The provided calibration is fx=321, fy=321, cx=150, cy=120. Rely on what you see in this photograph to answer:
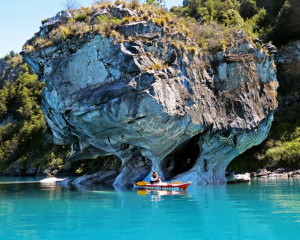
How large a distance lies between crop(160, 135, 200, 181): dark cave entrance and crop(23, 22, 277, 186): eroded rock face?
0.77 ft

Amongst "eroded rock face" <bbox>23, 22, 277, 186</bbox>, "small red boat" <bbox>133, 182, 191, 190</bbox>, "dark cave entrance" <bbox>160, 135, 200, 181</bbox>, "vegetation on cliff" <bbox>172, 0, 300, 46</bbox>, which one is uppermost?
"vegetation on cliff" <bbox>172, 0, 300, 46</bbox>

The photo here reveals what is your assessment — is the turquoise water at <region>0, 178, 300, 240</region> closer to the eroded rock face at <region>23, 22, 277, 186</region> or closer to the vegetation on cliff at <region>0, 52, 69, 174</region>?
the eroded rock face at <region>23, 22, 277, 186</region>

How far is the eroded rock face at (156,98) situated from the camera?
18.1m

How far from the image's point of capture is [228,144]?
2109 centimetres

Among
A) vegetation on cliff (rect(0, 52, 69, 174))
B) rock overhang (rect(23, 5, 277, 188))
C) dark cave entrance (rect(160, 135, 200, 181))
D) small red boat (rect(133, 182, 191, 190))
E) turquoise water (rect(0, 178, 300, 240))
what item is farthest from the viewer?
vegetation on cliff (rect(0, 52, 69, 174))

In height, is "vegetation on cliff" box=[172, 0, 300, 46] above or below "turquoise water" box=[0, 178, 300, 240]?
above

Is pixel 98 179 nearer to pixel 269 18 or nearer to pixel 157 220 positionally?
pixel 157 220

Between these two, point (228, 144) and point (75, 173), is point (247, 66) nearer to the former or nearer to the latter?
point (228, 144)

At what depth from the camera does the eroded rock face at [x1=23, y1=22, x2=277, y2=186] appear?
1814 cm

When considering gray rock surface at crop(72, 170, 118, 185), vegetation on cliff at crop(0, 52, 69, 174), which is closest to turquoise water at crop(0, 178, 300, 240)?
gray rock surface at crop(72, 170, 118, 185)

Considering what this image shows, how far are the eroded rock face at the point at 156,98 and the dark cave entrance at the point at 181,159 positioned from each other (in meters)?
0.23

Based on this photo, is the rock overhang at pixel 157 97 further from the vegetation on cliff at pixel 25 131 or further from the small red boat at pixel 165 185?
the vegetation on cliff at pixel 25 131

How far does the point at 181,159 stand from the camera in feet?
80.2

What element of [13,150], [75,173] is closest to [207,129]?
[75,173]
